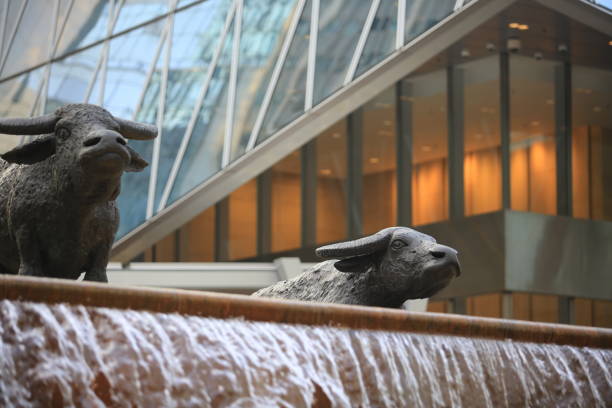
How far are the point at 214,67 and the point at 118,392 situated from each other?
16700 millimetres

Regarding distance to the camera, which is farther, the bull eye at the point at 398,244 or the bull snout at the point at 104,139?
the bull eye at the point at 398,244

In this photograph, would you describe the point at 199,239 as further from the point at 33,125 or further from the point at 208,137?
the point at 33,125

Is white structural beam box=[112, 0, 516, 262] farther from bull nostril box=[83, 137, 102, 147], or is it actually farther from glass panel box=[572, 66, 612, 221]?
bull nostril box=[83, 137, 102, 147]

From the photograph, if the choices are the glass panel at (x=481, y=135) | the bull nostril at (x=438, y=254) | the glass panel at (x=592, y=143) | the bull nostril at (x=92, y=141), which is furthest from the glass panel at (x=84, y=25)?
the bull nostril at (x=92, y=141)

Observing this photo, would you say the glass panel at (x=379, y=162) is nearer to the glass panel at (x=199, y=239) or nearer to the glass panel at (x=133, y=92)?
the glass panel at (x=199, y=239)

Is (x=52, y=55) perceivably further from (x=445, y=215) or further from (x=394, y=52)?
(x=445, y=215)

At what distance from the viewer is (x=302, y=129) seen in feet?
73.4

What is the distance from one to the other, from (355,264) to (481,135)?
1742 centimetres

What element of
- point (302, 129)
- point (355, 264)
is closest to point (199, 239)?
point (302, 129)

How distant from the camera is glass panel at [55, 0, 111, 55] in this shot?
24.0 metres

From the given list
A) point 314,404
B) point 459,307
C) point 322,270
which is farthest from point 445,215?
point 314,404

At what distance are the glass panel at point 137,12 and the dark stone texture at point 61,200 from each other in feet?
51.2

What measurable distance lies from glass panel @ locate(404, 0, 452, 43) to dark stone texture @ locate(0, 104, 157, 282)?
14.5 m

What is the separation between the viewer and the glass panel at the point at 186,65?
2186 centimetres
